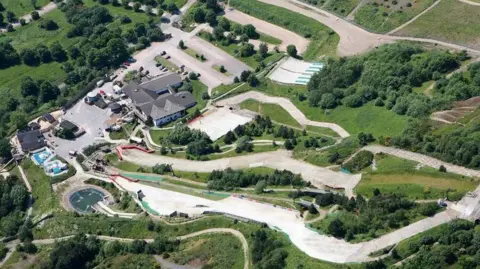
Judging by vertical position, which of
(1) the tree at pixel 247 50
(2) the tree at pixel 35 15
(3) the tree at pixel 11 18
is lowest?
(3) the tree at pixel 11 18

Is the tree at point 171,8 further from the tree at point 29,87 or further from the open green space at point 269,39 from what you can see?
the tree at point 29,87

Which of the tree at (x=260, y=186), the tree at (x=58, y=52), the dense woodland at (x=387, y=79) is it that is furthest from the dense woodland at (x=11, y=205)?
the dense woodland at (x=387, y=79)

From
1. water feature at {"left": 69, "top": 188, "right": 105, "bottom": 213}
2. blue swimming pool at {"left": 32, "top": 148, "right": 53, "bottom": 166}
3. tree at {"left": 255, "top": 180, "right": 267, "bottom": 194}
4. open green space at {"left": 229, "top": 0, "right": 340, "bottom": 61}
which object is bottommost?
blue swimming pool at {"left": 32, "top": 148, "right": 53, "bottom": 166}

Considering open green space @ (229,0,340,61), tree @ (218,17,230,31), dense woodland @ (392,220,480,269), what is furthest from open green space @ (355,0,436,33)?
dense woodland @ (392,220,480,269)

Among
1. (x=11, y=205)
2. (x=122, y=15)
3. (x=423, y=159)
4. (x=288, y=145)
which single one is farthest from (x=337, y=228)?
(x=122, y=15)

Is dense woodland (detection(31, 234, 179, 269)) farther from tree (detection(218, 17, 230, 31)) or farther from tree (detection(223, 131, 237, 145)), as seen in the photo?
tree (detection(218, 17, 230, 31))

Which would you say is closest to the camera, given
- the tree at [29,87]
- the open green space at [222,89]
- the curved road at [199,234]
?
the curved road at [199,234]

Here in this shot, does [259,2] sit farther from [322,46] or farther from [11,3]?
[11,3]
